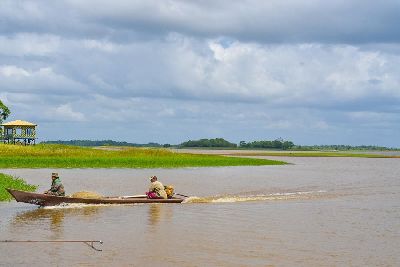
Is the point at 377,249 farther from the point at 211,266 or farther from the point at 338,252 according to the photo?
the point at 211,266

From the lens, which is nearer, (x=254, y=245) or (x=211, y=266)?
(x=211, y=266)

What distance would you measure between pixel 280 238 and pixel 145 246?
193 inches

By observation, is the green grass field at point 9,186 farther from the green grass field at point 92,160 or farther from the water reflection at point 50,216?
the green grass field at point 92,160

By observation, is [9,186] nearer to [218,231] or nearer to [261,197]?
[261,197]

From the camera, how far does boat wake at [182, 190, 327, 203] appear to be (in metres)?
31.6

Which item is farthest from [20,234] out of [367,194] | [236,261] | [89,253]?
[367,194]

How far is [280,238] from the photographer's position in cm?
2016

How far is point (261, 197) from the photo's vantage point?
34.9 m

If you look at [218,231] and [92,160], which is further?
[92,160]

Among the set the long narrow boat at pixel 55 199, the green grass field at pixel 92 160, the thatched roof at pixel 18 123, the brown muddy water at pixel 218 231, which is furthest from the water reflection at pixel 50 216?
the thatched roof at pixel 18 123

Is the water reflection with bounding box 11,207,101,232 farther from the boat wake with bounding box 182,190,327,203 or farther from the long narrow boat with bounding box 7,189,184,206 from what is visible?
the boat wake with bounding box 182,190,327,203

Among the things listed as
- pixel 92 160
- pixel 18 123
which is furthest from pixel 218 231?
pixel 18 123

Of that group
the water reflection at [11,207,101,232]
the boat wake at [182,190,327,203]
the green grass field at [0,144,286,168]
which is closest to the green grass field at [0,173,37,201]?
the water reflection at [11,207,101,232]

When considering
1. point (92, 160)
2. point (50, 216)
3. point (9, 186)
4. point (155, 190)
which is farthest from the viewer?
point (92, 160)
